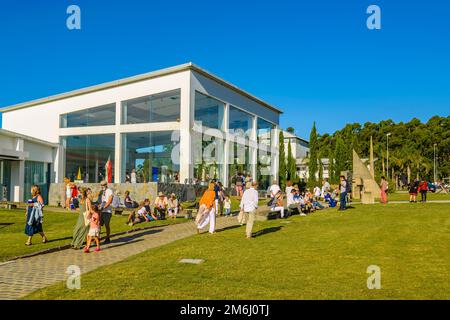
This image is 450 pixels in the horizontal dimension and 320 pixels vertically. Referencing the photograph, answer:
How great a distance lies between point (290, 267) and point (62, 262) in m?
5.56

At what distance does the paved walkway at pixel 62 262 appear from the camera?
8.34 m

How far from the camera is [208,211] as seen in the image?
15.2 meters

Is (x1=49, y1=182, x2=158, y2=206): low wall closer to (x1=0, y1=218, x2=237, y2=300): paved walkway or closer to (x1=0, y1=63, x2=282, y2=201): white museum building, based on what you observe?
(x1=0, y1=63, x2=282, y2=201): white museum building

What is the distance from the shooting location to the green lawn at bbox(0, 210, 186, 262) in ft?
41.3

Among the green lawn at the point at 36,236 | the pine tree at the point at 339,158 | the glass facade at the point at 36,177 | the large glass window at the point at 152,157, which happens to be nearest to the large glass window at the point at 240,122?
the large glass window at the point at 152,157

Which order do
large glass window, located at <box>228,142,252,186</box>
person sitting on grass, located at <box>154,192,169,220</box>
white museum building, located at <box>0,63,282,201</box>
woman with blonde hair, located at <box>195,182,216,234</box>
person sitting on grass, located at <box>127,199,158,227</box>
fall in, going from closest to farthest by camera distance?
woman with blonde hair, located at <box>195,182,216,234</box>, person sitting on grass, located at <box>127,199,158,227</box>, person sitting on grass, located at <box>154,192,169,220</box>, white museum building, located at <box>0,63,282,201</box>, large glass window, located at <box>228,142,252,186</box>

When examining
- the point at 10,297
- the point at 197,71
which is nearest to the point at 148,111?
the point at 197,71

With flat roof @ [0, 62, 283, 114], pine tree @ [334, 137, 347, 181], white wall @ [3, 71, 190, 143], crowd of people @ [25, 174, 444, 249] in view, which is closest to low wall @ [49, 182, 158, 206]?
crowd of people @ [25, 174, 444, 249]

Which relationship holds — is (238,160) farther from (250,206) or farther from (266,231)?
(250,206)

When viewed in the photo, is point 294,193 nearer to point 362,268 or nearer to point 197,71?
point 362,268

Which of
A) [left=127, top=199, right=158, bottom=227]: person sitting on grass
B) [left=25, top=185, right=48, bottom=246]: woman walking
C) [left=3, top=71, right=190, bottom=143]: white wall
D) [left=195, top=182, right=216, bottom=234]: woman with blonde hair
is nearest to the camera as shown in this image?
[left=25, top=185, right=48, bottom=246]: woman walking

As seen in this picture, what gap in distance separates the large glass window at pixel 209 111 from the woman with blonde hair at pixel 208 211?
61.1 feet

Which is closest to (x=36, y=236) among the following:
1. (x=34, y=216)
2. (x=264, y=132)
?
(x=34, y=216)

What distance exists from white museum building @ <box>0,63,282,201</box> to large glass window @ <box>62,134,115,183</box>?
78 mm
